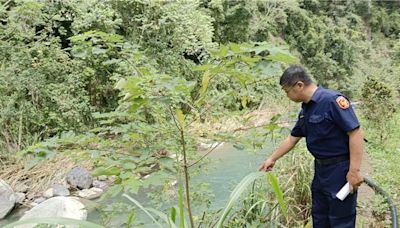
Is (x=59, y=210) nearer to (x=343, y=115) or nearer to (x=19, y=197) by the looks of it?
(x=19, y=197)

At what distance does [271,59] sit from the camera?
1.37 m

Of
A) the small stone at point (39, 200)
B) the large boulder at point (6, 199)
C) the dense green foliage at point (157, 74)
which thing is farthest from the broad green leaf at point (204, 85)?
the small stone at point (39, 200)

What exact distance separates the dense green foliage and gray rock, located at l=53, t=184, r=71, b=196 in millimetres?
789

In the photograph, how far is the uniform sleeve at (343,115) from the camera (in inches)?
79.1

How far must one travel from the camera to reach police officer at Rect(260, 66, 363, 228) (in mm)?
2035

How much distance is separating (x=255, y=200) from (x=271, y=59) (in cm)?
188

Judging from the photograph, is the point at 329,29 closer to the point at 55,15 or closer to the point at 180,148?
the point at 55,15

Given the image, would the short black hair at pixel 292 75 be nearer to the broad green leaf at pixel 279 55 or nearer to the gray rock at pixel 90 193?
the broad green leaf at pixel 279 55

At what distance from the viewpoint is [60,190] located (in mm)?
6133

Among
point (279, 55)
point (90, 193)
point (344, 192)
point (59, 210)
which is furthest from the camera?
point (90, 193)

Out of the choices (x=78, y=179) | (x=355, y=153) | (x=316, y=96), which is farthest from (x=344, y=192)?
(x=78, y=179)

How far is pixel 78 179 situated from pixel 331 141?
16.9 ft

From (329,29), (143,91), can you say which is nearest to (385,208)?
(143,91)

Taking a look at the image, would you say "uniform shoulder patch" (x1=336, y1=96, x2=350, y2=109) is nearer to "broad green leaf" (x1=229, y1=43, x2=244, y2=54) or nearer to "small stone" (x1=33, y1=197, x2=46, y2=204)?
"broad green leaf" (x1=229, y1=43, x2=244, y2=54)
